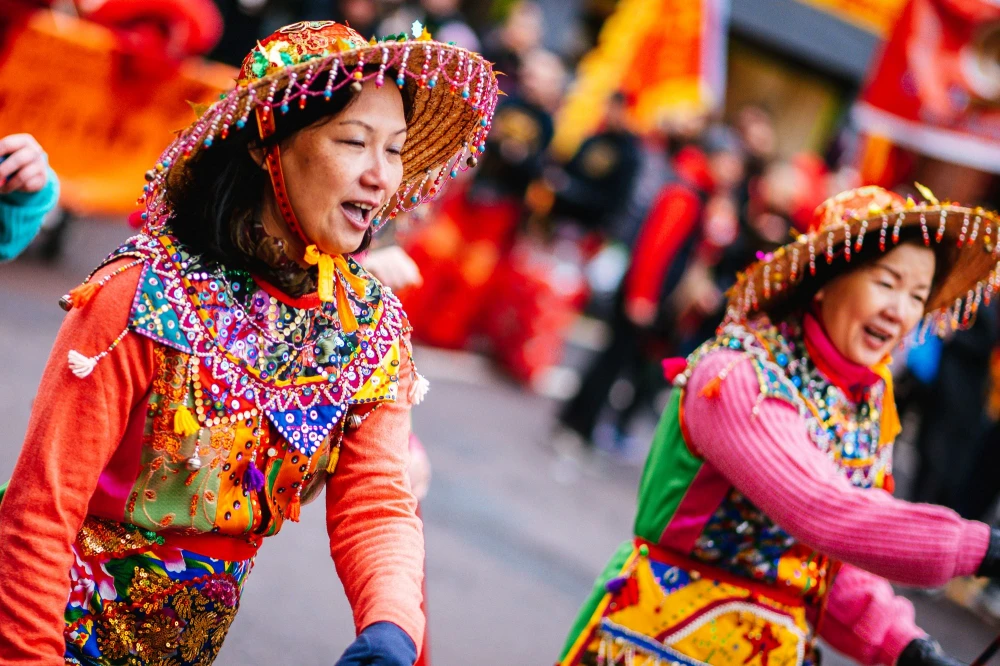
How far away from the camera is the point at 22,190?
2.16 meters

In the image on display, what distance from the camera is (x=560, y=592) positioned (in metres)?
5.68

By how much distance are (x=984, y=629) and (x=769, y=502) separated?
493 cm

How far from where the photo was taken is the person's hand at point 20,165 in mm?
2080

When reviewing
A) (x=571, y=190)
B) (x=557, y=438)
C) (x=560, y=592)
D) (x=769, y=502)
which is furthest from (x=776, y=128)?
(x=769, y=502)

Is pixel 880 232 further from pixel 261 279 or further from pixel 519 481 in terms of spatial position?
pixel 519 481

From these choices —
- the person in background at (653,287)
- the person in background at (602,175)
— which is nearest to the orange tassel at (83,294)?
the person in background at (653,287)

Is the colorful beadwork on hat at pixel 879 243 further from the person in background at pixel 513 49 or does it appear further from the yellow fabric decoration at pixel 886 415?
the person in background at pixel 513 49

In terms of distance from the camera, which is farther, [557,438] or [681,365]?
[557,438]

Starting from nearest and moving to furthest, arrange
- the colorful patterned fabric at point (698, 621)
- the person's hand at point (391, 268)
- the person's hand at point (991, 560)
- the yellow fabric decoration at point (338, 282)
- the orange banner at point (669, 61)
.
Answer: the yellow fabric decoration at point (338, 282)
the person's hand at point (991, 560)
the colorful patterned fabric at point (698, 621)
the person's hand at point (391, 268)
the orange banner at point (669, 61)

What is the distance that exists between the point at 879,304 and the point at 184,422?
164 centimetres

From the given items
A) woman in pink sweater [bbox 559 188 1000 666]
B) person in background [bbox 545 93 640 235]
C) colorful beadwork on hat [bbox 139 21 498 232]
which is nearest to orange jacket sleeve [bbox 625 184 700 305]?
person in background [bbox 545 93 640 235]

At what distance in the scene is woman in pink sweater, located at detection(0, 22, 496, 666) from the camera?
5.71ft

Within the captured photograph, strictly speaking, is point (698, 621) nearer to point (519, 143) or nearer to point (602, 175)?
point (519, 143)

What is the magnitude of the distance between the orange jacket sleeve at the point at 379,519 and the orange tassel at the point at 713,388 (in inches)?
30.0
